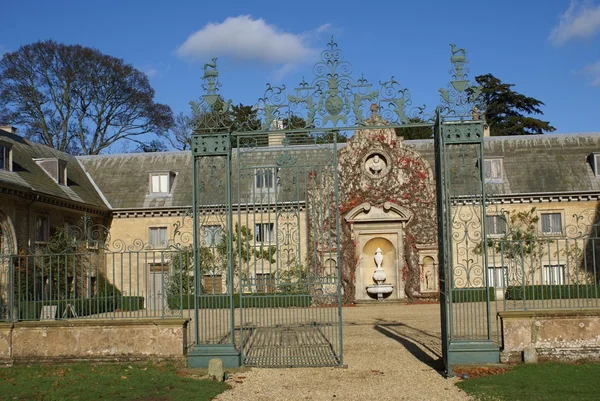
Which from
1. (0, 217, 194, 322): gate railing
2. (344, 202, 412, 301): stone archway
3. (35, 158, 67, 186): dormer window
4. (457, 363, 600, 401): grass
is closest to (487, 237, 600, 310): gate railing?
(457, 363, 600, 401): grass

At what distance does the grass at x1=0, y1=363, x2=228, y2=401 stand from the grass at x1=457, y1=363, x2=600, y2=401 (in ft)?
11.9

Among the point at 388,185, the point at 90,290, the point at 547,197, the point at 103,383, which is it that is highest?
the point at 388,185

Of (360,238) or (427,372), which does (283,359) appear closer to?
(427,372)

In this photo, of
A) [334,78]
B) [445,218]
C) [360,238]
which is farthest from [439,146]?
[360,238]

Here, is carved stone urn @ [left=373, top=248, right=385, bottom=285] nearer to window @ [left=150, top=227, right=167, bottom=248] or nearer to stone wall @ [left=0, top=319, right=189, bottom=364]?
window @ [left=150, top=227, right=167, bottom=248]

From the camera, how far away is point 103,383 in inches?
349

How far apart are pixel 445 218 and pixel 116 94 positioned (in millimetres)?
33863

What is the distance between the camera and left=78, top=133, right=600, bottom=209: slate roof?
2655 cm

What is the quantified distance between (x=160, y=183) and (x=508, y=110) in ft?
87.1

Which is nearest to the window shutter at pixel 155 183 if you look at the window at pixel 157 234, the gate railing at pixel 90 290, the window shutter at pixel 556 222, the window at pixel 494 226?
the window at pixel 157 234

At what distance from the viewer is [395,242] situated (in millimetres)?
25719

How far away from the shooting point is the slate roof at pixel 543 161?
86.6 ft

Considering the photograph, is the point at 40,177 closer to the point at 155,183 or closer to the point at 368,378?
the point at 155,183

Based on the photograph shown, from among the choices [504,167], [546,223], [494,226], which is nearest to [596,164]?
[546,223]
